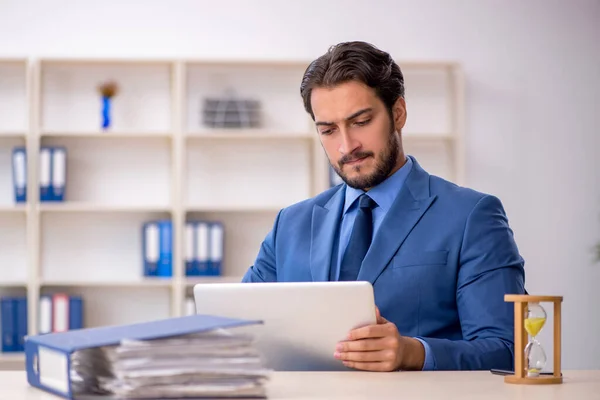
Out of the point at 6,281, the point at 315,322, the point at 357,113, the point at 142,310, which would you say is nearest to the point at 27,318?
the point at 6,281

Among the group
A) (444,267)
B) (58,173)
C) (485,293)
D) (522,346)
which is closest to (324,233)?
(444,267)

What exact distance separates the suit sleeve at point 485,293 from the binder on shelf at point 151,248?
9.41 ft

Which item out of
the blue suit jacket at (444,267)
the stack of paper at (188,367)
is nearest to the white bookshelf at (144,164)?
the blue suit jacket at (444,267)

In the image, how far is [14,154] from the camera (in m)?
4.68

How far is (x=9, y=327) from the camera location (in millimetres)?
4660

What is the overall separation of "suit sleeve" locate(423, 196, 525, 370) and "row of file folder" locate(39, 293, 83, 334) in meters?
3.09

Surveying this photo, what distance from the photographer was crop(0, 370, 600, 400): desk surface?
128cm

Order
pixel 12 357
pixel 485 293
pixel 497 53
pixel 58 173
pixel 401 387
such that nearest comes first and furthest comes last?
pixel 401 387
pixel 485 293
pixel 12 357
pixel 58 173
pixel 497 53

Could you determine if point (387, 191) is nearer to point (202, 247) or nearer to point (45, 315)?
point (202, 247)

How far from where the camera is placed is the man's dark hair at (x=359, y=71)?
83.8 inches

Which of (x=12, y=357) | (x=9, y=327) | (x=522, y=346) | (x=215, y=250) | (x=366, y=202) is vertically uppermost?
(x=366, y=202)

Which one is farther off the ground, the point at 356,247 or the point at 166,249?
the point at 356,247

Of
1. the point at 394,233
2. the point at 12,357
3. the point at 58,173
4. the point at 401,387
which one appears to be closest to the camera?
the point at 401,387

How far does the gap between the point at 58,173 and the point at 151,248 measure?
62 centimetres
